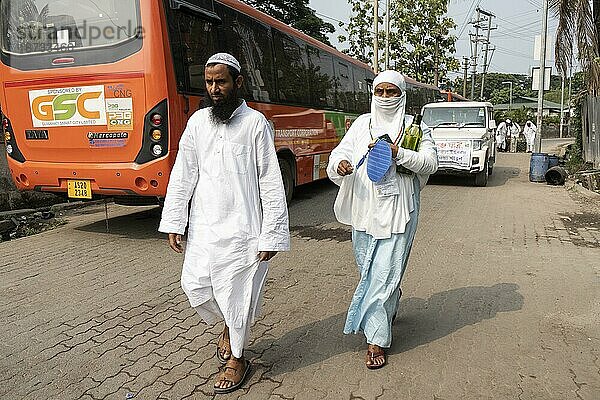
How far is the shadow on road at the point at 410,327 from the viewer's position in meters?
3.54

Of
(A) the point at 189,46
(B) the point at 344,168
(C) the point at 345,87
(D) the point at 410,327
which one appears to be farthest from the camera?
(C) the point at 345,87

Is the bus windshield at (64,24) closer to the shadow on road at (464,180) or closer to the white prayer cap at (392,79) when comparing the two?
the white prayer cap at (392,79)

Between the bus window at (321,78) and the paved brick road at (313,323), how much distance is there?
404cm

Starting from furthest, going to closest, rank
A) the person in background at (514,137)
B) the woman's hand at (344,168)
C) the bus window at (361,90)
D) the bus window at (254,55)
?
the person in background at (514,137)
the bus window at (361,90)
the bus window at (254,55)
the woman's hand at (344,168)

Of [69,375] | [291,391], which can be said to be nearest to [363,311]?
[291,391]

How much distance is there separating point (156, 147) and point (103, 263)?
4.67 ft

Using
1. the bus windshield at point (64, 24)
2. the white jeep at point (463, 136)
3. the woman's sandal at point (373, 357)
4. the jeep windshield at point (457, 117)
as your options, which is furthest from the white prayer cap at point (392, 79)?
the jeep windshield at point (457, 117)

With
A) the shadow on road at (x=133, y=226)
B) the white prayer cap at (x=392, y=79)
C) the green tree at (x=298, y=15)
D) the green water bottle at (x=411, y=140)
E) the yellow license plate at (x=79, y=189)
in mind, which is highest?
the green tree at (x=298, y=15)

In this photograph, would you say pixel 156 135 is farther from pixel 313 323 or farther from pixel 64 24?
pixel 313 323

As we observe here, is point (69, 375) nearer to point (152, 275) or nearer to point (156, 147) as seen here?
point (152, 275)

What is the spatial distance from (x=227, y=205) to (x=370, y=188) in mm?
987

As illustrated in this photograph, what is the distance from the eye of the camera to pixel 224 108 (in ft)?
9.79

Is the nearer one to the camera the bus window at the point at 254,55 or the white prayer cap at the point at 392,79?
the white prayer cap at the point at 392,79

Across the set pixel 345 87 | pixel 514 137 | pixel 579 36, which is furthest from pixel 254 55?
pixel 514 137
